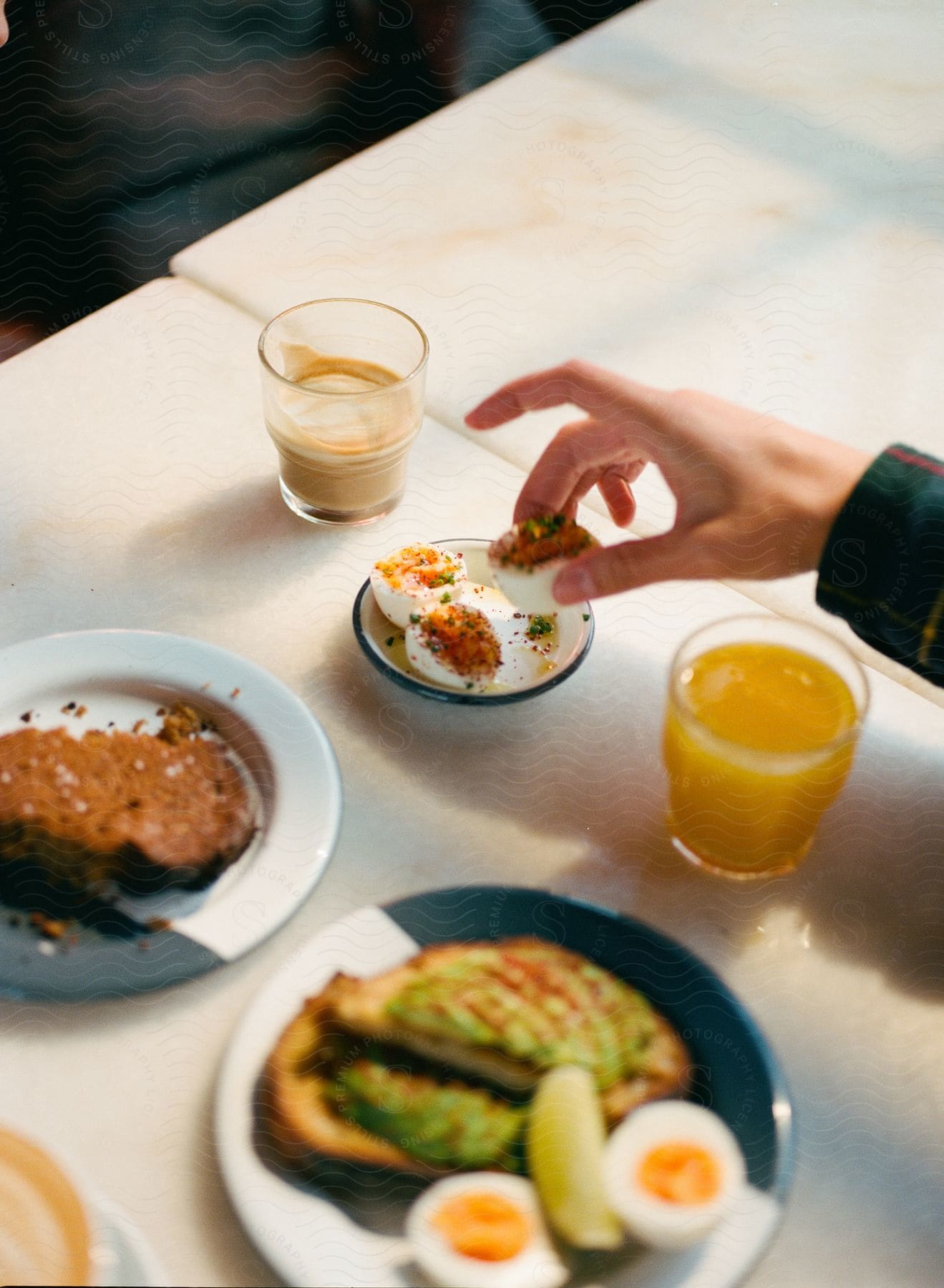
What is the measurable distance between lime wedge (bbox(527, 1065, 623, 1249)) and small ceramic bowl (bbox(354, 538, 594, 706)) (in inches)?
7.5

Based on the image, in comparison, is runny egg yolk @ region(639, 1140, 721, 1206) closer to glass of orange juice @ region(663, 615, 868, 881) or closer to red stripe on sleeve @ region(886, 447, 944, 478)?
glass of orange juice @ region(663, 615, 868, 881)

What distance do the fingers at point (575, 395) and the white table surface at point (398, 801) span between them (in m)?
0.06

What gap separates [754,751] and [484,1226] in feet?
0.70

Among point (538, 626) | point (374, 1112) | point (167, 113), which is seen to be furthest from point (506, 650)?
point (167, 113)

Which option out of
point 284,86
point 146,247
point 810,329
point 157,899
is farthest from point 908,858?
point 284,86

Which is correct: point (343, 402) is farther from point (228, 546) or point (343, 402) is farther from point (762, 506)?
point (762, 506)

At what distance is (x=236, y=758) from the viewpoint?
0.55m

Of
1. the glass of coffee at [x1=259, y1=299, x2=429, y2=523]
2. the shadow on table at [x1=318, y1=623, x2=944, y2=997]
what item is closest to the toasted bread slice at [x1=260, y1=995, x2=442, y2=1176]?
the shadow on table at [x1=318, y1=623, x2=944, y2=997]

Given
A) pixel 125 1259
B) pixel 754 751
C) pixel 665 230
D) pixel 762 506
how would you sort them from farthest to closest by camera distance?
pixel 665 230 → pixel 762 506 → pixel 754 751 → pixel 125 1259

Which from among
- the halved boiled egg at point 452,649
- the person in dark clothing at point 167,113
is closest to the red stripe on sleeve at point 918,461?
the halved boiled egg at point 452,649

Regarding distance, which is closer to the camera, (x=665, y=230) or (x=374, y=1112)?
(x=374, y=1112)

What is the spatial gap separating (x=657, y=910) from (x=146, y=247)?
931 millimetres

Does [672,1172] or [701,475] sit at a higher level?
[701,475]

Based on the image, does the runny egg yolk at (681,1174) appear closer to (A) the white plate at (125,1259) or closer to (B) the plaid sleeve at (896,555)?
(A) the white plate at (125,1259)
